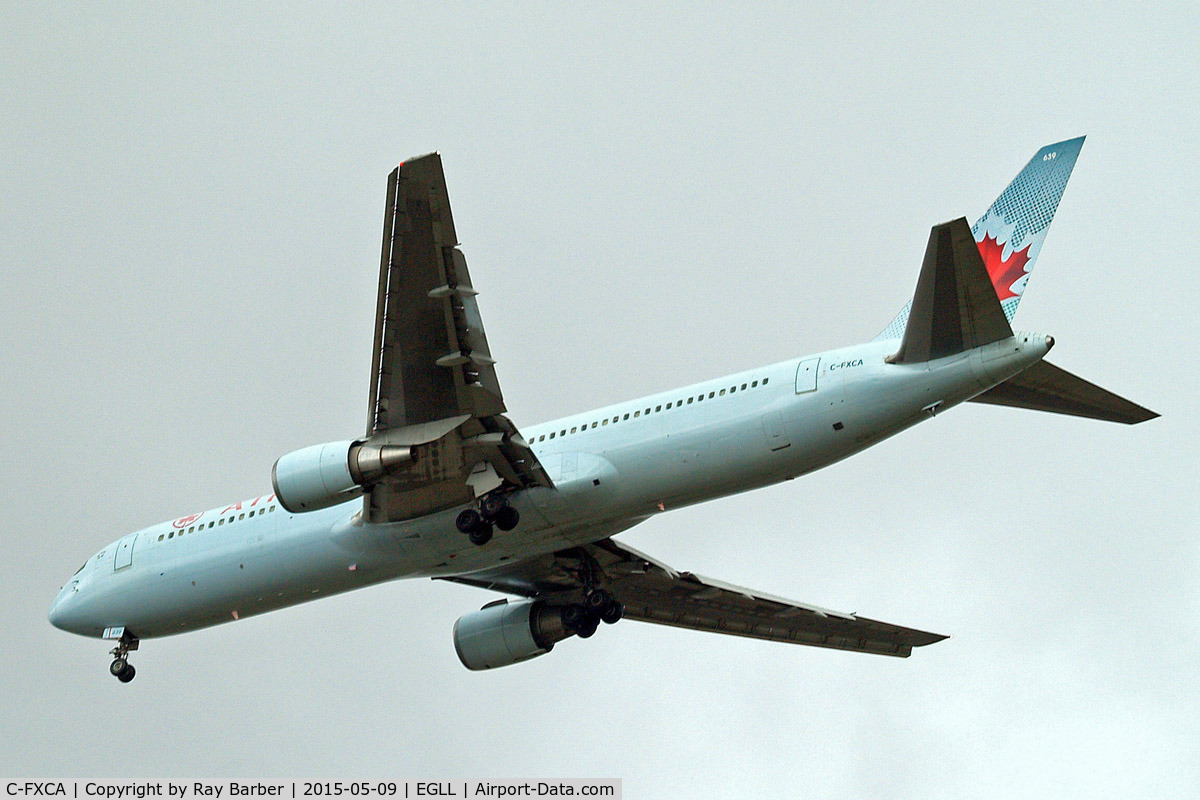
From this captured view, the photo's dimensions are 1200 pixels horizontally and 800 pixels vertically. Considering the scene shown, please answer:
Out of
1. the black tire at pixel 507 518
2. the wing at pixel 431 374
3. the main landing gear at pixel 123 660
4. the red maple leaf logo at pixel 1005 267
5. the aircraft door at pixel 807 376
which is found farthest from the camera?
the main landing gear at pixel 123 660

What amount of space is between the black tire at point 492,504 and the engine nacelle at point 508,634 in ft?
20.8

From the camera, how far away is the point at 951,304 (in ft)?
76.4

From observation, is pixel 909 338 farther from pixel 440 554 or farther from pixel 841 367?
pixel 440 554

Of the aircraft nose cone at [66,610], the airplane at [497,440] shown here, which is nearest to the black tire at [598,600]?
the airplane at [497,440]

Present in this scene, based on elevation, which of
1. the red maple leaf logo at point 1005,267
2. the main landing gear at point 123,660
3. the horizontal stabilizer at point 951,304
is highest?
the red maple leaf logo at point 1005,267

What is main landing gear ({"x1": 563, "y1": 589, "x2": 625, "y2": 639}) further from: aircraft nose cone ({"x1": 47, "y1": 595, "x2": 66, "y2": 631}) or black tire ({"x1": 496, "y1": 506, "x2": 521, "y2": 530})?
aircraft nose cone ({"x1": 47, "y1": 595, "x2": 66, "y2": 631})

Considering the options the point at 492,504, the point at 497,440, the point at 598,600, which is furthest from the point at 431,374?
the point at 598,600

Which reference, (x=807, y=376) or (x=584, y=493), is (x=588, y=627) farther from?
(x=807, y=376)

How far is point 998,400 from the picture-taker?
25469 millimetres

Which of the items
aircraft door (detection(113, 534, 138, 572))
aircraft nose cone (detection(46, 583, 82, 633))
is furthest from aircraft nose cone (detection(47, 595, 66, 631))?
aircraft door (detection(113, 534, 138, 572))

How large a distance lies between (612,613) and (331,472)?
8.56 metres

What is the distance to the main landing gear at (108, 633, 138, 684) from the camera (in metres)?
30.8

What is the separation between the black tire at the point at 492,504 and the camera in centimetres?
2659

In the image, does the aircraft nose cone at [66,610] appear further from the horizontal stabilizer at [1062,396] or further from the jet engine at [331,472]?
the horizontal stabilizer at [1062,396]
